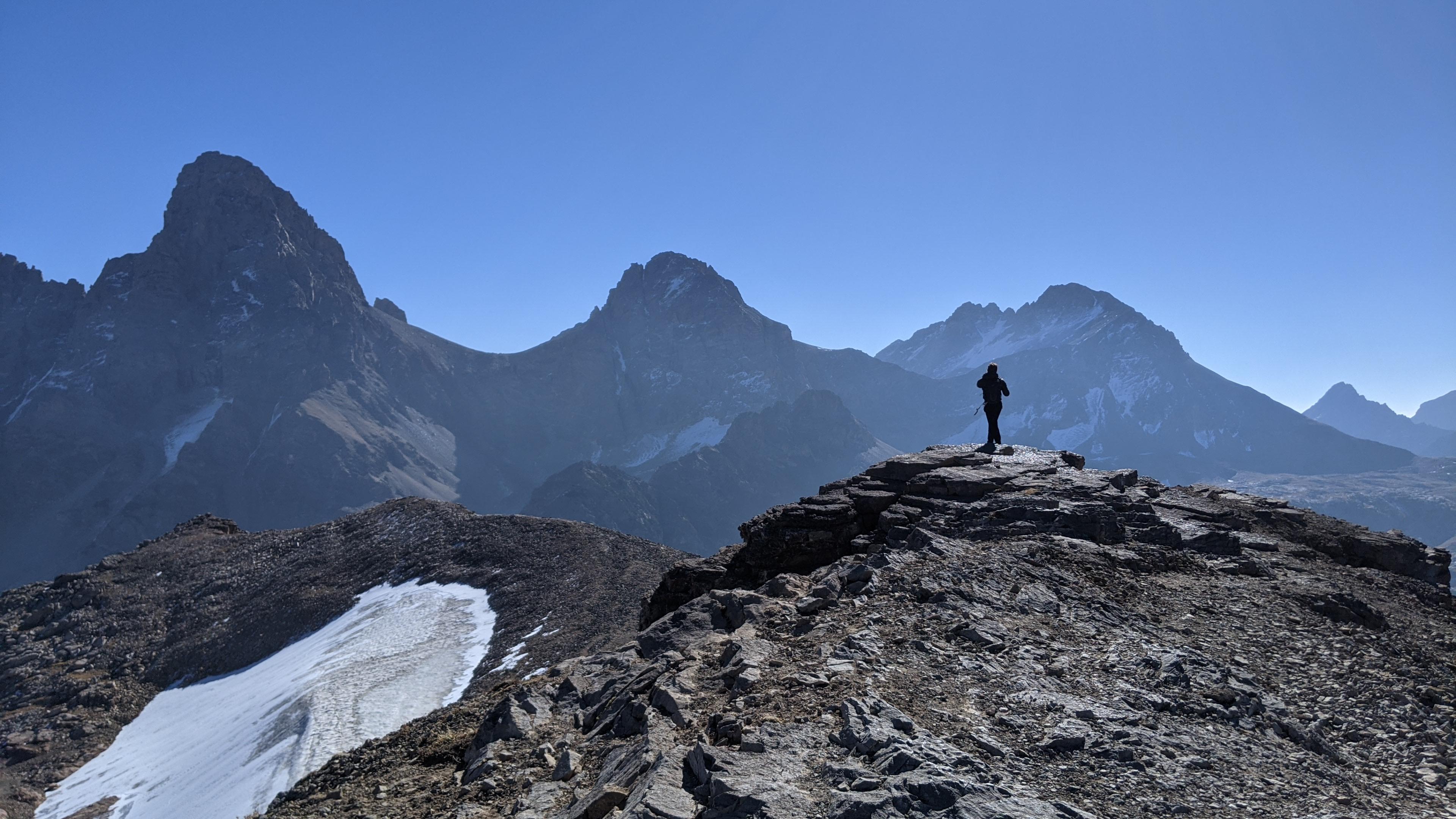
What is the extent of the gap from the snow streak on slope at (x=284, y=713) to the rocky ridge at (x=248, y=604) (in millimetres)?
1169

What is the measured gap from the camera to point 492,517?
5566 centimetres

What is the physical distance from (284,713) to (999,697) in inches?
1210

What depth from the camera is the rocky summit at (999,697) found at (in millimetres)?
8383

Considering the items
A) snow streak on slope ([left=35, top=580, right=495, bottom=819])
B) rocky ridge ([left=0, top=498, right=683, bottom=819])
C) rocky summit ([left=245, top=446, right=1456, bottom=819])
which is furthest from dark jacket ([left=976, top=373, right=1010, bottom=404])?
snow streak on slope ([left=35, top=580, right=495, bottom=819])

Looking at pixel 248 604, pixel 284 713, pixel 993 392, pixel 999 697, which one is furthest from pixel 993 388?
pixel 248 604

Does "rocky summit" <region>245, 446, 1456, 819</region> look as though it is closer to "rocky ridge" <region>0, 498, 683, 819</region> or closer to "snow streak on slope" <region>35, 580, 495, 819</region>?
"rocky ridge" <region>0, 498, 683, 819</region>

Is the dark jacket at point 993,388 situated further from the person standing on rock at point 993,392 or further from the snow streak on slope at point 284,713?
the snow streak on slope at point 284,713

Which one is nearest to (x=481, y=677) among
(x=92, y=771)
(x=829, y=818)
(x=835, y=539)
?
(x=92, y=771)

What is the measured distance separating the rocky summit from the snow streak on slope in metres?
17.2

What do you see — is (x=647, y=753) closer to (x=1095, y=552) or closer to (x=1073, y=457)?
(x=1095, y=552)

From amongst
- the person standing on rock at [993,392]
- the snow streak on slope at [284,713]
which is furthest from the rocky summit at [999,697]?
the snow streak on slope at [284,713]

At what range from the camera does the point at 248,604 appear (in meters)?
47.7

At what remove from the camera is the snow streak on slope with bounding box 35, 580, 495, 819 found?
88.6 feet

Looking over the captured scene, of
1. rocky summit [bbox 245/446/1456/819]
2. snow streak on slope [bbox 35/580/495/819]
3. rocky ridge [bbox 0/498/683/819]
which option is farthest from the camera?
rocky ridge [bbox 0/498/683/819]
